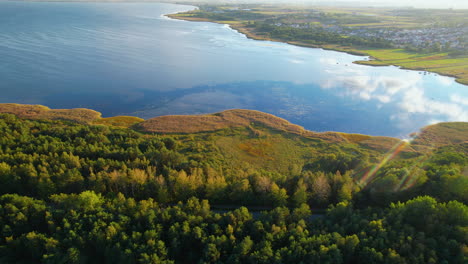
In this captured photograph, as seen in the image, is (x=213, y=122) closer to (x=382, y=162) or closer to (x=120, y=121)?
(x=120, y=121)

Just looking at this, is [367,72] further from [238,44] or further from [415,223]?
[415,223]

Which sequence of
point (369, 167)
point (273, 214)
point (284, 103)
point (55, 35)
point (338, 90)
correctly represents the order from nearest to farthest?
point (273, 214)
point (369, 167)
point (284, 103)
point (338, 90)
point (55, 35)

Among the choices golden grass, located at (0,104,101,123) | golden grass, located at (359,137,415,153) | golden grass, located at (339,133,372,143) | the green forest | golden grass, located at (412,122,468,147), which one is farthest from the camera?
golden grass, located at (0,104,101,123)

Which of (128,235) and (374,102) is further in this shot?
(374,102)

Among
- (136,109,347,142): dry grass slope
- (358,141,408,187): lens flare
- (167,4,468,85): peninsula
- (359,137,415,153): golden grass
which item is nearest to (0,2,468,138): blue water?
(136,109,347,142): dry grass slope

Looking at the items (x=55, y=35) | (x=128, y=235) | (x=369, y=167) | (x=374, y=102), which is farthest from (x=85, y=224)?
(x=55, y=35)

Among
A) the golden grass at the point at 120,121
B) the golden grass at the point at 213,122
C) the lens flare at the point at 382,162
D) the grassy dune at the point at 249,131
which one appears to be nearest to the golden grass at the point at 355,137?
the grassy dune at the point at 249,131

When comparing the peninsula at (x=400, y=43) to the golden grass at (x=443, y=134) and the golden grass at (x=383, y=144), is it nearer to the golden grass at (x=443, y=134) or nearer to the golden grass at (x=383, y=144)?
the golden grass at (x=443, y=134)

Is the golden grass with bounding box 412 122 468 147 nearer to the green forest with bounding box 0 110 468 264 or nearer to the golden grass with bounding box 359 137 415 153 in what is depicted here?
the golden grass with bounding box 359 137 415 153
